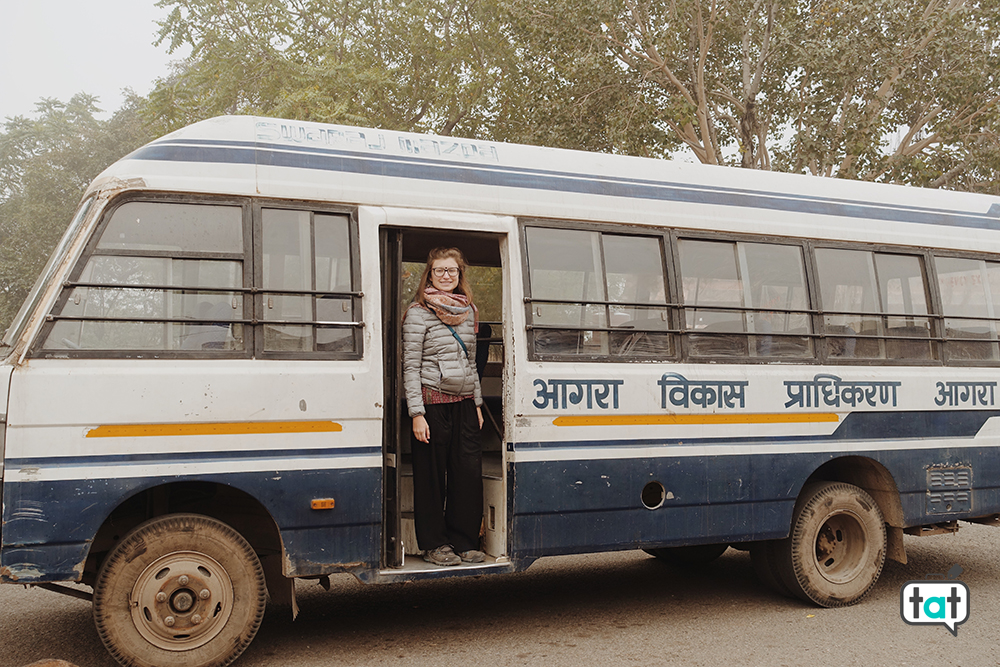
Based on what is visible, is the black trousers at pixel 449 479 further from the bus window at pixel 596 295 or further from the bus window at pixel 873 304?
the bus window at pixel 873 304

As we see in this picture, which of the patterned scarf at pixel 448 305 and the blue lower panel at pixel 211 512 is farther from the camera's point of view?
the patterned scarf at pixel 448 305

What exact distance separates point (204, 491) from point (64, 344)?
1175mm

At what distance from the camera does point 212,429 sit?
488 centimetres

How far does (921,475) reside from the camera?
6891mm

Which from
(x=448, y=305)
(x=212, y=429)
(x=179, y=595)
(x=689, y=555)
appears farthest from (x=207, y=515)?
(x=689, y=555)

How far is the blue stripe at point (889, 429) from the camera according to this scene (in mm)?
6172

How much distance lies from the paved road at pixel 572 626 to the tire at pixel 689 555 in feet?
0.52

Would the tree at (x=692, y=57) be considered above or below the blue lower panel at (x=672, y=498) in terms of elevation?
above

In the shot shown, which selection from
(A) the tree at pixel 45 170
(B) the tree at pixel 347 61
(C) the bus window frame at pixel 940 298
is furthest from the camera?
(A) the tree at pixel 45 170

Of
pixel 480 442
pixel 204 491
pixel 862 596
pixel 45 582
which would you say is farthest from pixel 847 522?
pixel 45 582

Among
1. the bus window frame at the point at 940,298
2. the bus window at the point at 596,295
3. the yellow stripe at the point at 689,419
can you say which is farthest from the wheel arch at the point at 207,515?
the bus window frame at the point at 940,298

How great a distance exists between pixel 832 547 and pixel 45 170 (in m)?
35.8

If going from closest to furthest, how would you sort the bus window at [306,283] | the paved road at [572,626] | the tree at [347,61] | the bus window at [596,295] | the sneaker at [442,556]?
the bus window at [306,283] < the paved road at [572,626] < the sneaker at [442,556] < the bus window at [596,295] < the tree at [347,61]

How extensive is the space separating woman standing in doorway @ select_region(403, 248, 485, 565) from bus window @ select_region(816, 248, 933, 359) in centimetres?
284
